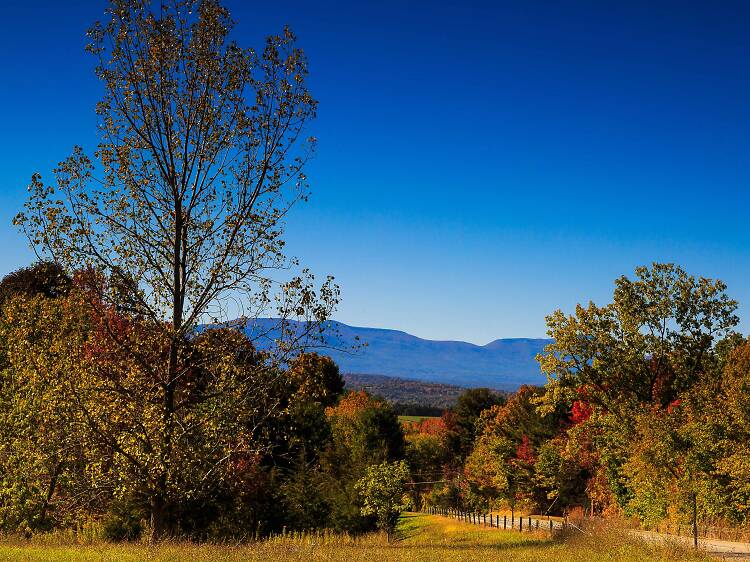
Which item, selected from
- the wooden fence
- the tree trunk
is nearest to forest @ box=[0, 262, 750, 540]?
the tree trunk

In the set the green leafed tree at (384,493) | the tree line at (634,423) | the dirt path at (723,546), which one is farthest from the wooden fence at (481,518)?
the dirt path at (723,546)

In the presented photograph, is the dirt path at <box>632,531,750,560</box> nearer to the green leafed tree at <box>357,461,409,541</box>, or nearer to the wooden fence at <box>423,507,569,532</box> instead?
the green leafed tree at <box>357,461,409,541</box>

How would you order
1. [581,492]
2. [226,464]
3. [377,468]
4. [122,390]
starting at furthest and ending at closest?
[581,492] → [377,468] → [226,464] → [122,390]

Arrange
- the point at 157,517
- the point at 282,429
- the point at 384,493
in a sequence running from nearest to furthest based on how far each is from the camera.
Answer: the point at 157,517 < the point at 282,429 < the point at 384,493

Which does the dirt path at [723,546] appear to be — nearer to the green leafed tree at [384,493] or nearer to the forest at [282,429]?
the forest at [282,429]

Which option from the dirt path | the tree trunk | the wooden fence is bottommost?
the wooden fence

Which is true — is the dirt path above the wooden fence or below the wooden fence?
above

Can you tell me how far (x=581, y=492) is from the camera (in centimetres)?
7019

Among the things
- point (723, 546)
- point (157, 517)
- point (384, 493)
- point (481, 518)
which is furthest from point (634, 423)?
point (481, 518)

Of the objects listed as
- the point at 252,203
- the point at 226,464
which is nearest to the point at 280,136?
the point at 252,203

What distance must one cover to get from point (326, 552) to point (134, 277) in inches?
330

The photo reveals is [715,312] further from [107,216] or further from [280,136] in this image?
[107,216]

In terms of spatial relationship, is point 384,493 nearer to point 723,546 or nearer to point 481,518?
point 723,546

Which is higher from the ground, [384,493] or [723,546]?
[384,493]
